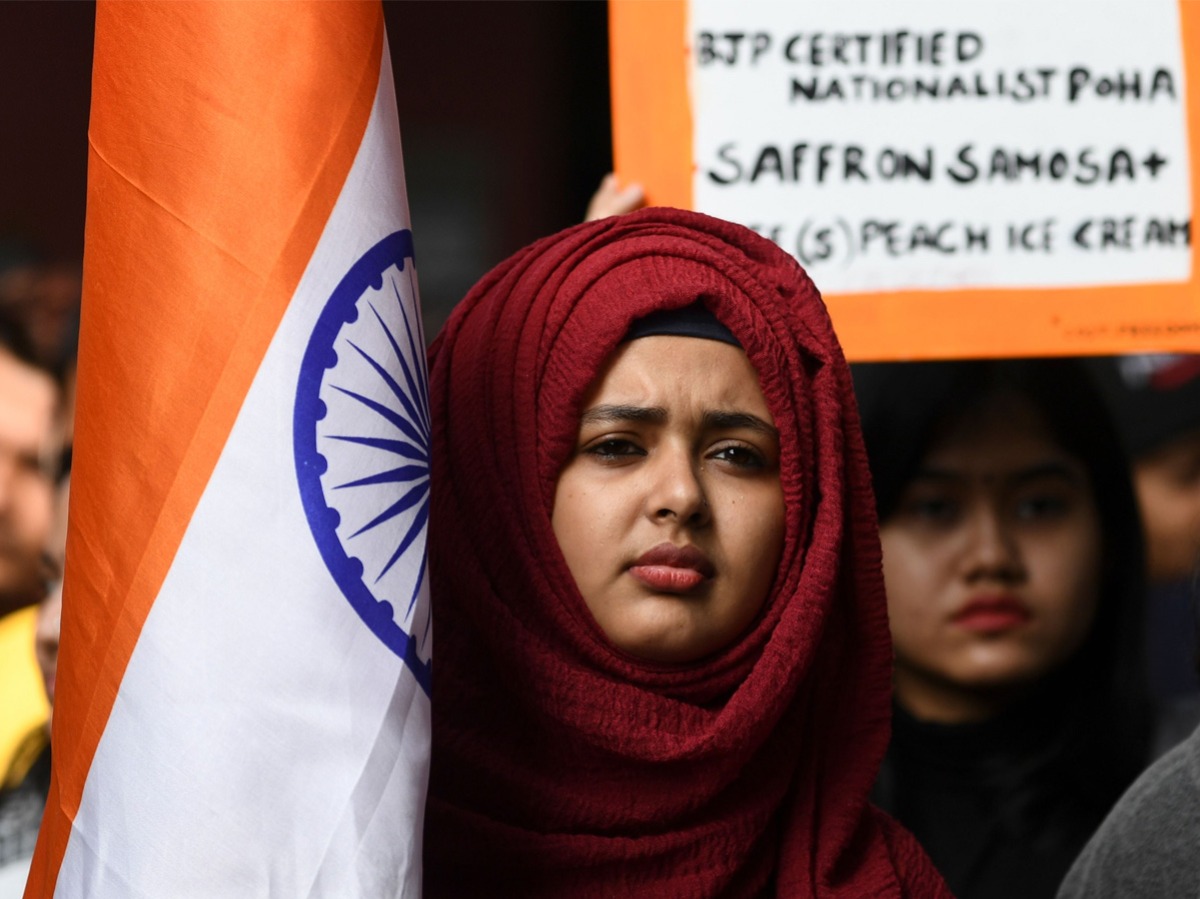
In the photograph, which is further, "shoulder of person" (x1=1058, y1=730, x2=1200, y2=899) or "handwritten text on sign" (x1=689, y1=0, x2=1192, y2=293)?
"handwritten text on sign" (x1=689, y1=0, x2=1192, y2=293)

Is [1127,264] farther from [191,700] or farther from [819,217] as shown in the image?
[191,700]

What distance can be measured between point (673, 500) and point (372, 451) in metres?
0.37

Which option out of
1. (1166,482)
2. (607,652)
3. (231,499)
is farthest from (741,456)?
(1166,482)

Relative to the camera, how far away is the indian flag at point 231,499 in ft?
4.04

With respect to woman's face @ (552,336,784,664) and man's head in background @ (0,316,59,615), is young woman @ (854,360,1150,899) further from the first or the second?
man's head in background @ (0,316,59,615)

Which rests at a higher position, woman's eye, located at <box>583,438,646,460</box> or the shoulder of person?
woman's eye, located at <box>583,438,646,460</box>

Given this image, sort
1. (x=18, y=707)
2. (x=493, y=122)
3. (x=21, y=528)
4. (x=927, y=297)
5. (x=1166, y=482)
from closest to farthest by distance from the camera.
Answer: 1. (x=927, y=297)
2. (x=18, y=707)
3. (x=21, y=528)
4. (x=493, y=122)
5. (x=1166, y=482)

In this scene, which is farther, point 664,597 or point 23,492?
point 23,492

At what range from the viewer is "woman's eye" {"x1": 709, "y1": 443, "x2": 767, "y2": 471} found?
5.41 feet

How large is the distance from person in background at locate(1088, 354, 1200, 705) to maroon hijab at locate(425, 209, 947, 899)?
1696 mm

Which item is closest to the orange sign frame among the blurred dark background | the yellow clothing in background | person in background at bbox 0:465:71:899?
person in background at bbox 0:465:71:899

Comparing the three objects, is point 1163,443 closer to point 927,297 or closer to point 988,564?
point 988,564

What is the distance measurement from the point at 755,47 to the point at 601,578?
0.88 meters

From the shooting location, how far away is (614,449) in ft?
5.35
